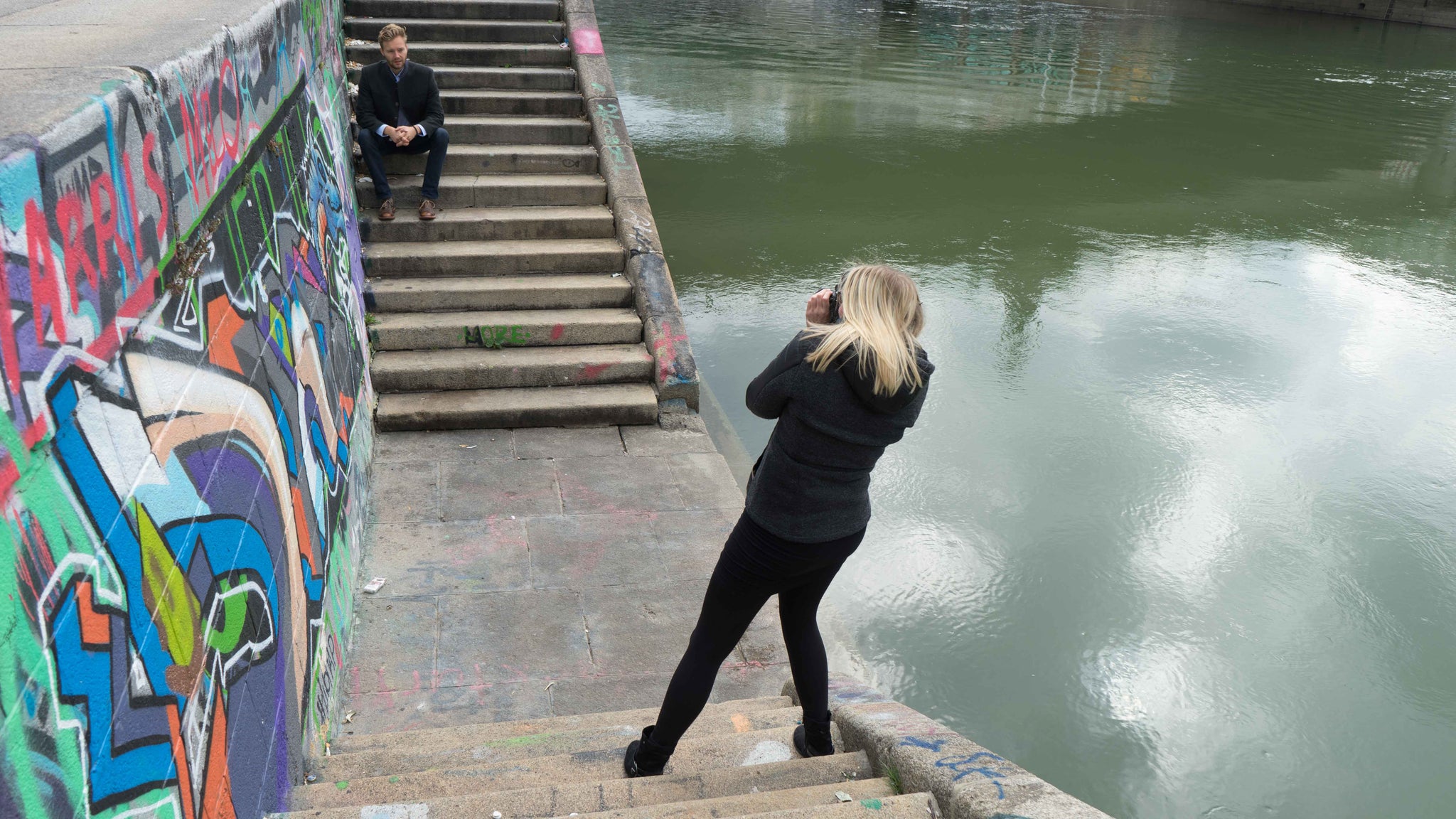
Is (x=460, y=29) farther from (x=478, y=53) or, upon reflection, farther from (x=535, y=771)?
(x=535, y=771)

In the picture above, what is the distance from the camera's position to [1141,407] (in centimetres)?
723

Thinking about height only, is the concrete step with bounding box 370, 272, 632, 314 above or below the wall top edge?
below

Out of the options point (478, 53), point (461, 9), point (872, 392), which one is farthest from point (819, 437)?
point (461, 9)

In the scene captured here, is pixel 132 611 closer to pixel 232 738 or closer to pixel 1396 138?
pixel 232 738

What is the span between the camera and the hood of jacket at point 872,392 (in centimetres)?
234

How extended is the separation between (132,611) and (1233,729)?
4.31 metres

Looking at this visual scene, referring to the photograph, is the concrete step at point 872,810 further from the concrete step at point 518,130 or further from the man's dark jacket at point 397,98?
the concrete step at point 518,130

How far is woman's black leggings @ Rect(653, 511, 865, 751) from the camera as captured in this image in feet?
8.38

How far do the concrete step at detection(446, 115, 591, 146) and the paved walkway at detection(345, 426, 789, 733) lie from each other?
2945 millimetres

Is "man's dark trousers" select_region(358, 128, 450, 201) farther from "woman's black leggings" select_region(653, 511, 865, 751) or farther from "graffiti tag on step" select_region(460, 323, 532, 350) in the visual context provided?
"woman's black leggings" select_region(653, 511, 865, 751)

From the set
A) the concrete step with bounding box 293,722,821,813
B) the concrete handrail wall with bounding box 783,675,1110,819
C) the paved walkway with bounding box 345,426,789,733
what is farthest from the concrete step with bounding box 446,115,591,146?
the concrete handrail wall with bounding box 783,675,1110,819

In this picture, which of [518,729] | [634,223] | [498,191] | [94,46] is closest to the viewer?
[94,46]

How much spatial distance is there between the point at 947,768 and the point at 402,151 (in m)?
6.21

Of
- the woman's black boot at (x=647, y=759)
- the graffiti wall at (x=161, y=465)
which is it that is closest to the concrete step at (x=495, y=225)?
the graffiti wall at (x=161, y=465)
